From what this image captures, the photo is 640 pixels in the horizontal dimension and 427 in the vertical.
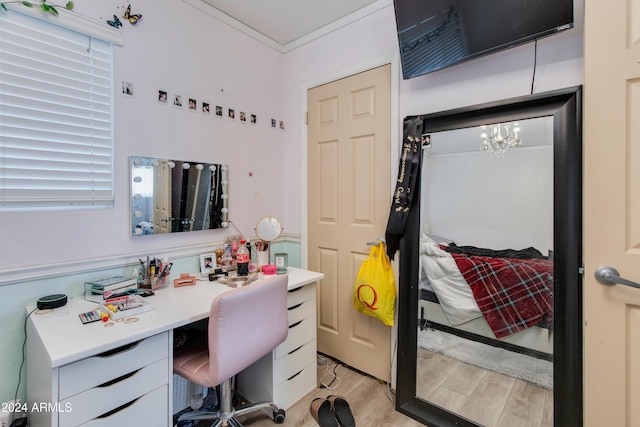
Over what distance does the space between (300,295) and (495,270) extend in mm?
1097

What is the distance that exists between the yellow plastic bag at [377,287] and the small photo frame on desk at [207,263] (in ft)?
3.17

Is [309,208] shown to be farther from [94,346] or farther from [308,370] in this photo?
[94,346]

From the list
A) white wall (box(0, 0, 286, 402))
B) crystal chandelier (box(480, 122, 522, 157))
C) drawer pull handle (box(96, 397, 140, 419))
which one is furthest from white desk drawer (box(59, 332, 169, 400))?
crystal chandelier (box(480, 122, 522, 157))

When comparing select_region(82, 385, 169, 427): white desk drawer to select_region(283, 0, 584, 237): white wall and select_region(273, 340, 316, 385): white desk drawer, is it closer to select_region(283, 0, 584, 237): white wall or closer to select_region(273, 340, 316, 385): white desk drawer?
select_region(273, 340, 316, 385): white desk drawer

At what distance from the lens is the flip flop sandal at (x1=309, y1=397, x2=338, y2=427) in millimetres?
1575

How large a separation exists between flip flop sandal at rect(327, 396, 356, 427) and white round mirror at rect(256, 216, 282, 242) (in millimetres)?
1065

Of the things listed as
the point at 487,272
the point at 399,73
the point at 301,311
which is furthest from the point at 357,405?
the point at 399,73

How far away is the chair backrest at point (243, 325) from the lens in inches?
47.7

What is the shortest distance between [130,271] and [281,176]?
132cm

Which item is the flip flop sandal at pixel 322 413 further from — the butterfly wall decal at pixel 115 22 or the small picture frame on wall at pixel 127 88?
the butterfly wall decal at pixel 115 22

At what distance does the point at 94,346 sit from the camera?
38.5 inches

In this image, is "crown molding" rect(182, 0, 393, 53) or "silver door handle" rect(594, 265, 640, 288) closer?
"silver door handle" rect(594, 265, 640, 288)

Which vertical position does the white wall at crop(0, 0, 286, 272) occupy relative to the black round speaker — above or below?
above

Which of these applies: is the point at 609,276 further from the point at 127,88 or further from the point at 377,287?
the point at 127,88
